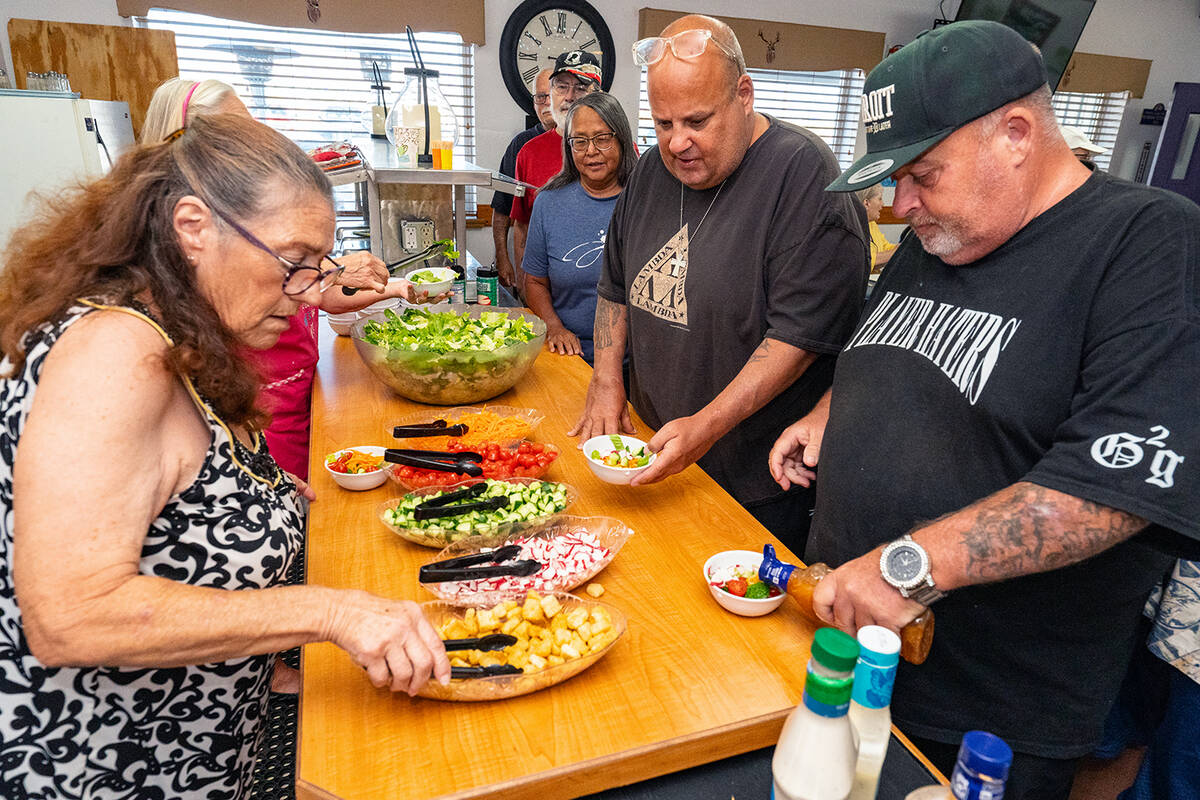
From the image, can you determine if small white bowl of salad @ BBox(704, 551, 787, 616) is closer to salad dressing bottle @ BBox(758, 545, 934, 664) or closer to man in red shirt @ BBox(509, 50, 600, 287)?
salad dressing bottle @ BBox(758, 545, 934, 664)

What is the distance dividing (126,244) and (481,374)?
1.19 m

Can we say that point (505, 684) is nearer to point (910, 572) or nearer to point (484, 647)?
point (484, 647)

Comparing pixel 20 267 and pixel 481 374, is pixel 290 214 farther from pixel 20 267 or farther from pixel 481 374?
pixel 481 374

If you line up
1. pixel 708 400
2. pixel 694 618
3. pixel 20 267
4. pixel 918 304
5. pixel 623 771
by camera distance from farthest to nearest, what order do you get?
1. pixel 708 400
2. pixel 918 304
3. pixel 694 618
4. pixel 20 267
5. pixel 623 771

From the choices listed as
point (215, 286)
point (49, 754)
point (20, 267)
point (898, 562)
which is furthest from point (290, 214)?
point (898, 562)

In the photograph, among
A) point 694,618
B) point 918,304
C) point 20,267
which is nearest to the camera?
point 20,267

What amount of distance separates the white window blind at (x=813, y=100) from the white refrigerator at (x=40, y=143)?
14.7ft

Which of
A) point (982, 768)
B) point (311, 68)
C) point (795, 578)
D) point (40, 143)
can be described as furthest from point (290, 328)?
point (311, 68)

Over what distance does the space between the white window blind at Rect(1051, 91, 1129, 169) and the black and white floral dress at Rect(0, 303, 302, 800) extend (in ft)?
30.7

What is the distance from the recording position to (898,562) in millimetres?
1128

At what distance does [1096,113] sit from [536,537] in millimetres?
9449

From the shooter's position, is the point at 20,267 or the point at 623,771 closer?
the point at 623,771

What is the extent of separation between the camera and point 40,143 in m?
3.52

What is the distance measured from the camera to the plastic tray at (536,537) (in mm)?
1219
